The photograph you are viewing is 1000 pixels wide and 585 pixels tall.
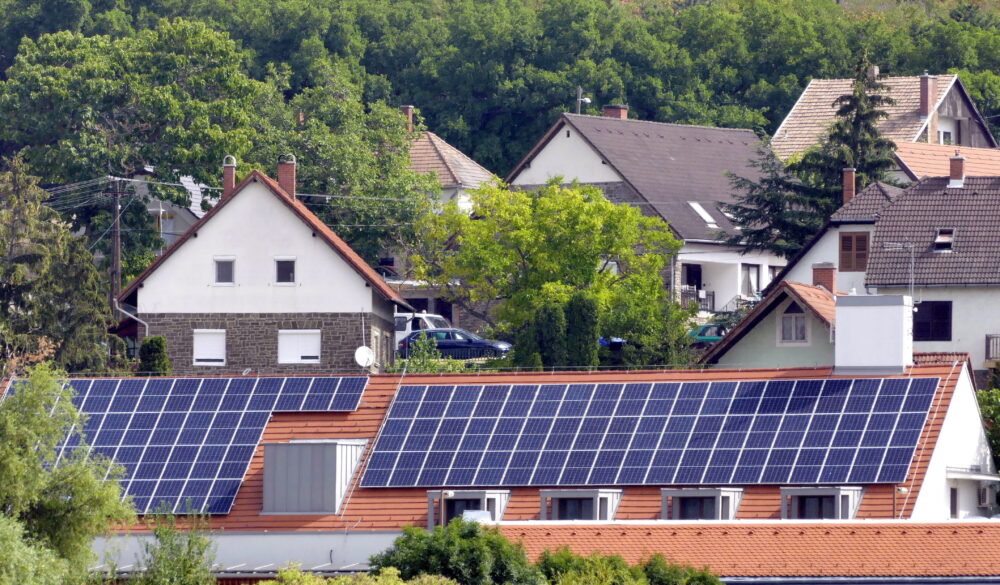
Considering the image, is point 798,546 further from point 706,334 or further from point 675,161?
point 675,161

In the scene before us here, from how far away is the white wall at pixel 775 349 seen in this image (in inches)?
2427

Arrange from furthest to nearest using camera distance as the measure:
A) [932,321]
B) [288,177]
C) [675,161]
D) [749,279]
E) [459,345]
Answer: [675,161], [749,279], [459,345], [288,177], [932,321]

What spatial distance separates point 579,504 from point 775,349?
56.9ft

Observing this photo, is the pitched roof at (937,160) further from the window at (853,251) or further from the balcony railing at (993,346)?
the balcony railing at (993,346)

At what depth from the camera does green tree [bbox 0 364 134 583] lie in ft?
133

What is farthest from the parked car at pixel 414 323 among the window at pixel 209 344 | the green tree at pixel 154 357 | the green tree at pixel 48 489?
the green tree at pixel 48 489

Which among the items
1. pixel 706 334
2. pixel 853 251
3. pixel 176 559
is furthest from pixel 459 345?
pixel 176 559

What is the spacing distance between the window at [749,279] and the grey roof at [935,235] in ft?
55.1

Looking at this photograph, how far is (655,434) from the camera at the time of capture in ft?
157

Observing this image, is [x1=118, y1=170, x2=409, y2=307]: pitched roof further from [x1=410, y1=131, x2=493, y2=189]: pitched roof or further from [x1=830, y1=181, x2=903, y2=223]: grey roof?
[x1=410, y1=131, x2=493, y2=189]: pitched roof

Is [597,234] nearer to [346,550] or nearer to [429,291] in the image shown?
[429,291]

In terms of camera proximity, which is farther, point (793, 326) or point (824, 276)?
point (824, 276)

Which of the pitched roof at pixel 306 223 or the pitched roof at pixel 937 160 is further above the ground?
the pitched roof at pixel 937 160

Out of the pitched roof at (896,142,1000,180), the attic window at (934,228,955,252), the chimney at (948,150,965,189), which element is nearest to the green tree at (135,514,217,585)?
the attic window at (934,228,955,252)
